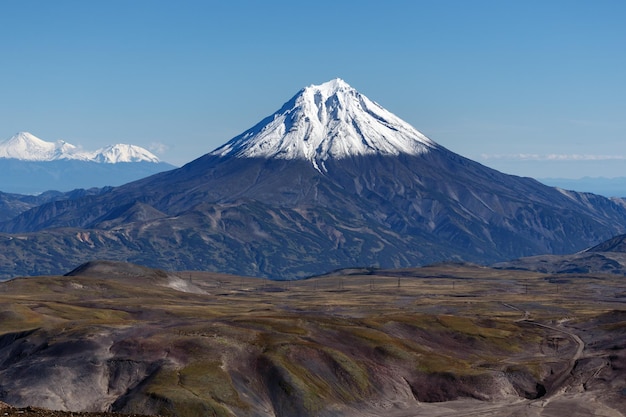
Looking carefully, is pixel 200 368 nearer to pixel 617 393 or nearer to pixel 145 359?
pixel 145 359

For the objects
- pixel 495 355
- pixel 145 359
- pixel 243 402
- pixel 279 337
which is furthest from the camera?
pixel 495 355

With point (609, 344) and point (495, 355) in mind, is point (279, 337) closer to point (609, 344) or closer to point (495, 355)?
point (495, 355)

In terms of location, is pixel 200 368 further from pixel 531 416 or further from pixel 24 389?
pixel 531 416

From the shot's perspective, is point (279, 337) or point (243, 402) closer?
point (243, 402)

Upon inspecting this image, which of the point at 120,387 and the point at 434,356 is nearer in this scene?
the point at 120,387

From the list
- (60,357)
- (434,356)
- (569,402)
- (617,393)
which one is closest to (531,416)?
(569,402)

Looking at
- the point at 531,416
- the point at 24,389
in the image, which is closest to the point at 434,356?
the point at 531,416

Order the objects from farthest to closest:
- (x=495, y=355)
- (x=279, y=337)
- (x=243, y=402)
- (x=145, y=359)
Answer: (x=495, y=355) < (x=279, y=337) < (x=145, y=359) < (x=243, y=402)

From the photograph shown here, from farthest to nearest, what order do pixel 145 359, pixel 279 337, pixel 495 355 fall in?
pixel 495 355 < pixel 279 337 < pixel 145 359
